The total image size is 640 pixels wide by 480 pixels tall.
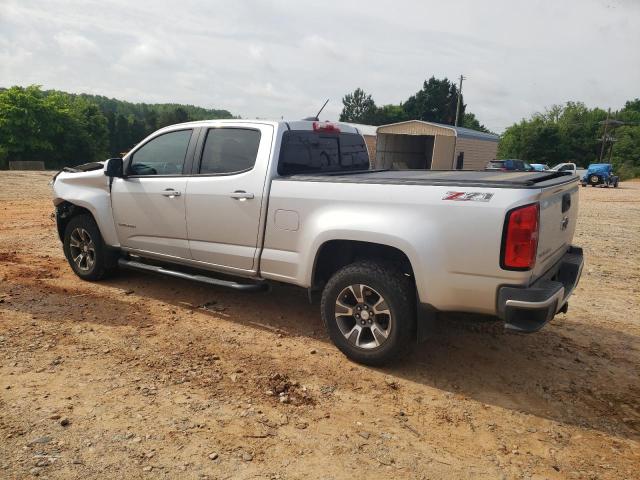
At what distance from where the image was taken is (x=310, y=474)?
2.68 meters

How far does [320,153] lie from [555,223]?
90.1 inches

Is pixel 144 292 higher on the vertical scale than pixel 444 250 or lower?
lower

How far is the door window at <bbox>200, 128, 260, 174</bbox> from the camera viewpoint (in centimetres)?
459

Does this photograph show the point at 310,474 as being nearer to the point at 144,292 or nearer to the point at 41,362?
the point at 41,362

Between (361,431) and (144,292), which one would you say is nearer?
(361,431)

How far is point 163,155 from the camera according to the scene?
526cm

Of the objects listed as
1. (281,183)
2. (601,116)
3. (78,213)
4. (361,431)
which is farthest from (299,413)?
(601,116)

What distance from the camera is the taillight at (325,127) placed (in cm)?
494

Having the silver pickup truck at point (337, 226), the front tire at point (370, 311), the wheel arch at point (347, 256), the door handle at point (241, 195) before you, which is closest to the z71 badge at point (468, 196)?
the silver pickup truck at point (337, 226)

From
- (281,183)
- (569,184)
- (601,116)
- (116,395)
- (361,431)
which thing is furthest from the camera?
(601,116)

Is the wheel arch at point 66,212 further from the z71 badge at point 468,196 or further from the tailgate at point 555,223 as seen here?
the tailgate at point 555,223

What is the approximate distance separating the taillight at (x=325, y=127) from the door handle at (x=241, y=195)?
1.02 meters

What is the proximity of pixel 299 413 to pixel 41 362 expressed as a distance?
209 centimetres

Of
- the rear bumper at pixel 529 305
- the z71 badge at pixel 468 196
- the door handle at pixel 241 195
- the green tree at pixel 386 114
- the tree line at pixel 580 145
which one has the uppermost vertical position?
the green tree at pixel 386 114
